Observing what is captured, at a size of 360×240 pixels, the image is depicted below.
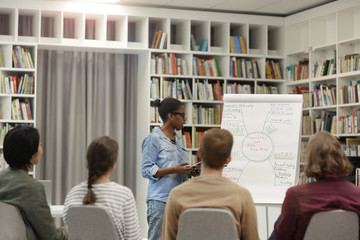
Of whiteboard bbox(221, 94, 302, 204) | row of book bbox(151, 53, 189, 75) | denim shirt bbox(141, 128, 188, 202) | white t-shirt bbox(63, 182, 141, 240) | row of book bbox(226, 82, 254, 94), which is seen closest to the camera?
white t-shirt bbox(63, 182, 141, 240)

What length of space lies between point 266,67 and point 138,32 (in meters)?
1.78

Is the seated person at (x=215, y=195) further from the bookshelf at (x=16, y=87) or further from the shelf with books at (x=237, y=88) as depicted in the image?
the shelf with books at (x=237, y=88)

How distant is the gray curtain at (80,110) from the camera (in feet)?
24.7

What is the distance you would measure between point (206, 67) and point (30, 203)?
15.7ft

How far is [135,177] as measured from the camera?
7.88m

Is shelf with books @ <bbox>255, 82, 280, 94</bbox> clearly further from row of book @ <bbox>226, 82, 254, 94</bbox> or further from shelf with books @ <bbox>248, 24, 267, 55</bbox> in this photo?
shelf with books @ <bbox>248, 24, 267, 55</bbox>

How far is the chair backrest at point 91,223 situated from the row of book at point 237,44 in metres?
5.15

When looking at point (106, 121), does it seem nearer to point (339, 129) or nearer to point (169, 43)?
point (169, 43)

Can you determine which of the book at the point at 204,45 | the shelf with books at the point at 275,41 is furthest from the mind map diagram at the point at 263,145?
the shelf with books at the point at 275,41

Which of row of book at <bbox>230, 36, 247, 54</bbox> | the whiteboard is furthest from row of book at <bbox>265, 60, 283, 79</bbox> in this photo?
the whiteboard

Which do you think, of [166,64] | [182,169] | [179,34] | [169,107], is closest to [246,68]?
[179,34]

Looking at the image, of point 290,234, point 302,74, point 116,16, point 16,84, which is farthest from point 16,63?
point 290,234

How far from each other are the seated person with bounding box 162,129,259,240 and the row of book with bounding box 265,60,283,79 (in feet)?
16.7

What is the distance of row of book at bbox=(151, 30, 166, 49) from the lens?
7.23 meters
